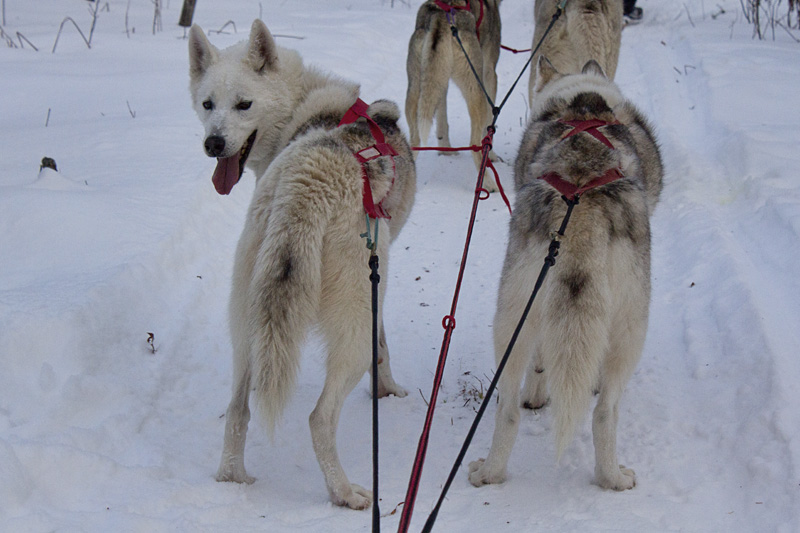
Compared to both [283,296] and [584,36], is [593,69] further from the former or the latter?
[283,296]

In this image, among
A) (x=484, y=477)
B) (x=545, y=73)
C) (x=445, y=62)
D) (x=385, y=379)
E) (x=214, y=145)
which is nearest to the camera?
(x=484, y=477)

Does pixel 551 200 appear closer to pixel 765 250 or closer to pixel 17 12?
pixel 765 250

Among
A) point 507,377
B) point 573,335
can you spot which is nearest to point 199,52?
point 507,377

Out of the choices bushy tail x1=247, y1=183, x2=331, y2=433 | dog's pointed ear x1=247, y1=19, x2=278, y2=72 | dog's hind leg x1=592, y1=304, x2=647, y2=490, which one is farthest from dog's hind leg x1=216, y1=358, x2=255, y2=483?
dog's pointed ear x1=247, y1=19, x2=278, y2=72

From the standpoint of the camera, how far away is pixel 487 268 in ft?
15.5

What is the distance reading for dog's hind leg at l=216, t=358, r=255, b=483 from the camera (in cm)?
258

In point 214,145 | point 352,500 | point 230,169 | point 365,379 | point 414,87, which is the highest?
point 414,87

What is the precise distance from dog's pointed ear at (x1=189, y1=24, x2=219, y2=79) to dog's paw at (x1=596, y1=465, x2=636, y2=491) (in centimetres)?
260

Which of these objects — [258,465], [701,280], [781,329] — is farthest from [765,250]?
[258,465]

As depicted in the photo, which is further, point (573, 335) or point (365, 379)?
point (365, 379)

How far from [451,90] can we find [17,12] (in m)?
8.37

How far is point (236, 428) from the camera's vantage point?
8.50 ft

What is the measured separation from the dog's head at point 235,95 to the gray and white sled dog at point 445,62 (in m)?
2.73

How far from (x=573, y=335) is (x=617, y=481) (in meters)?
0.68
